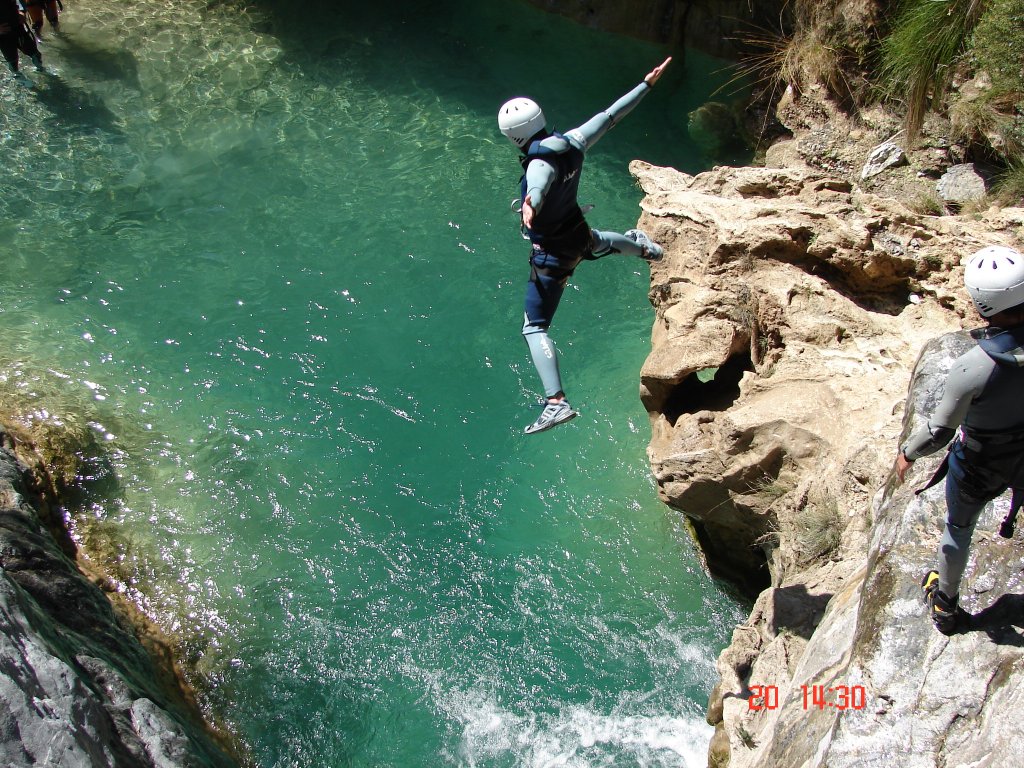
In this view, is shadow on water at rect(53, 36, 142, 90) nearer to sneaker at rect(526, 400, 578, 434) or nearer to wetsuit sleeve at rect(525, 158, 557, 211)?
wetsuit sleeve at rect(525, 158, 557, 211)

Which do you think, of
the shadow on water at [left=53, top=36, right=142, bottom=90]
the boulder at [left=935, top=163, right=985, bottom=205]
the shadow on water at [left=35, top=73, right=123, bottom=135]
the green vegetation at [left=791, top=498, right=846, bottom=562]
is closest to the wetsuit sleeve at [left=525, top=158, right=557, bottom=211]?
the green vegetation at [left=791, top=498, right=846, bottom=562]

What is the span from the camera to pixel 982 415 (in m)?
2.73

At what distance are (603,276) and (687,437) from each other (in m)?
3.28

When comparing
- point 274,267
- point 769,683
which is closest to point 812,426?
point 769,683

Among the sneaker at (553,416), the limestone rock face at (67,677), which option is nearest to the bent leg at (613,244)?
the sneaker at (553,416)

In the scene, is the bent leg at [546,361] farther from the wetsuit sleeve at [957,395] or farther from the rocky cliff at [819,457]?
the wetsuit sleeve at [957,395]

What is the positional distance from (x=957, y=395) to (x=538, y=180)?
8.63ft

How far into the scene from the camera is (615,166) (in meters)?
9.77

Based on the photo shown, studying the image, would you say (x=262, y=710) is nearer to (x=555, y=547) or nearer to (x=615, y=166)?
(x=555, y=547)

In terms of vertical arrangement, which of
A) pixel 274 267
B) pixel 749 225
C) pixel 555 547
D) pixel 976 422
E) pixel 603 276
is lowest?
pixel 555 547

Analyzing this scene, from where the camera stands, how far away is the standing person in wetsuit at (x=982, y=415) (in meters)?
2.61

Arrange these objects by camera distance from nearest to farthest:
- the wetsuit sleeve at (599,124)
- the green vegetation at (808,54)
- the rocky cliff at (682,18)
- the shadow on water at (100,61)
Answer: the wetsuit sleeve at (599,124) → the green vegetation at (808,54) → the rocky cliff at (682,18) → the shadow on water at (100,61)
